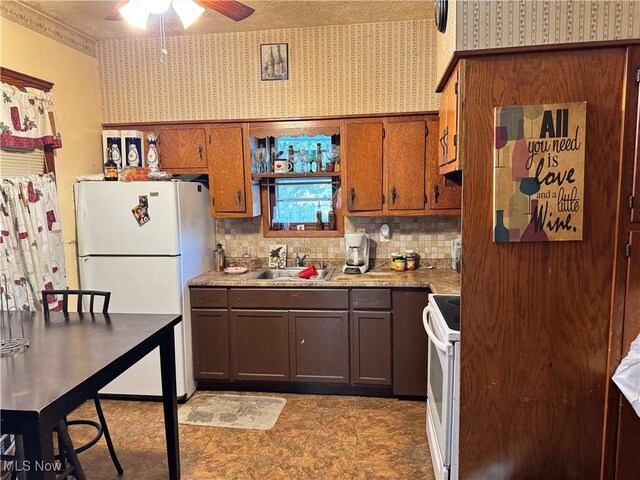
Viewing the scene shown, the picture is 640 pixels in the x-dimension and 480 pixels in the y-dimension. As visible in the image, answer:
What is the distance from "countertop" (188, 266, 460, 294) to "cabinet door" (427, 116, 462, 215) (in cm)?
49

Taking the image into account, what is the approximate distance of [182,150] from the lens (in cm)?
347

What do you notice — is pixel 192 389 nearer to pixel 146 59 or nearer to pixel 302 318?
pixel 302 318

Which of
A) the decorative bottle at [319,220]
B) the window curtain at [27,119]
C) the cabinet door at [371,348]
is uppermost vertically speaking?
the window curtain at [27,119]

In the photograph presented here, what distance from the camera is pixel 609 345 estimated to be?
71.0 inches

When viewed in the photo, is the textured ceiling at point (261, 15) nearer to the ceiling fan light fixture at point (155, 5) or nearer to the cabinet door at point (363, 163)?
the cabinet door at point (363, 163)

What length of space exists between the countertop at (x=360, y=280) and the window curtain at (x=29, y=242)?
2.92 feet

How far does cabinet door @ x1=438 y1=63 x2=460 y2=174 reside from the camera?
1.91 meters

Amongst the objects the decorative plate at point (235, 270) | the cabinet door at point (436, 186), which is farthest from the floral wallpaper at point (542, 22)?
the decorative plate at point (235, 270)

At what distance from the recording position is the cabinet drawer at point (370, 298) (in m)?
3.08

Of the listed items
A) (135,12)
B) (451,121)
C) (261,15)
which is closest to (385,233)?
(451,121)

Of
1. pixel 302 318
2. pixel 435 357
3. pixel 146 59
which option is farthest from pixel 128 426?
pixel 146 59

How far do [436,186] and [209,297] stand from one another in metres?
1.86

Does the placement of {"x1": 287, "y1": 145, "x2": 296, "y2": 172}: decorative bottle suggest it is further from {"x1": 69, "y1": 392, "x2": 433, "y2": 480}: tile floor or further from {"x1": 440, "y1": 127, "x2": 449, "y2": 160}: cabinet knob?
{"x1": 69, "y1": 392, "x2": 433, "y2": 480}: tile floor

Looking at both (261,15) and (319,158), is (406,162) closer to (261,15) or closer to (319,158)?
(319,158)
